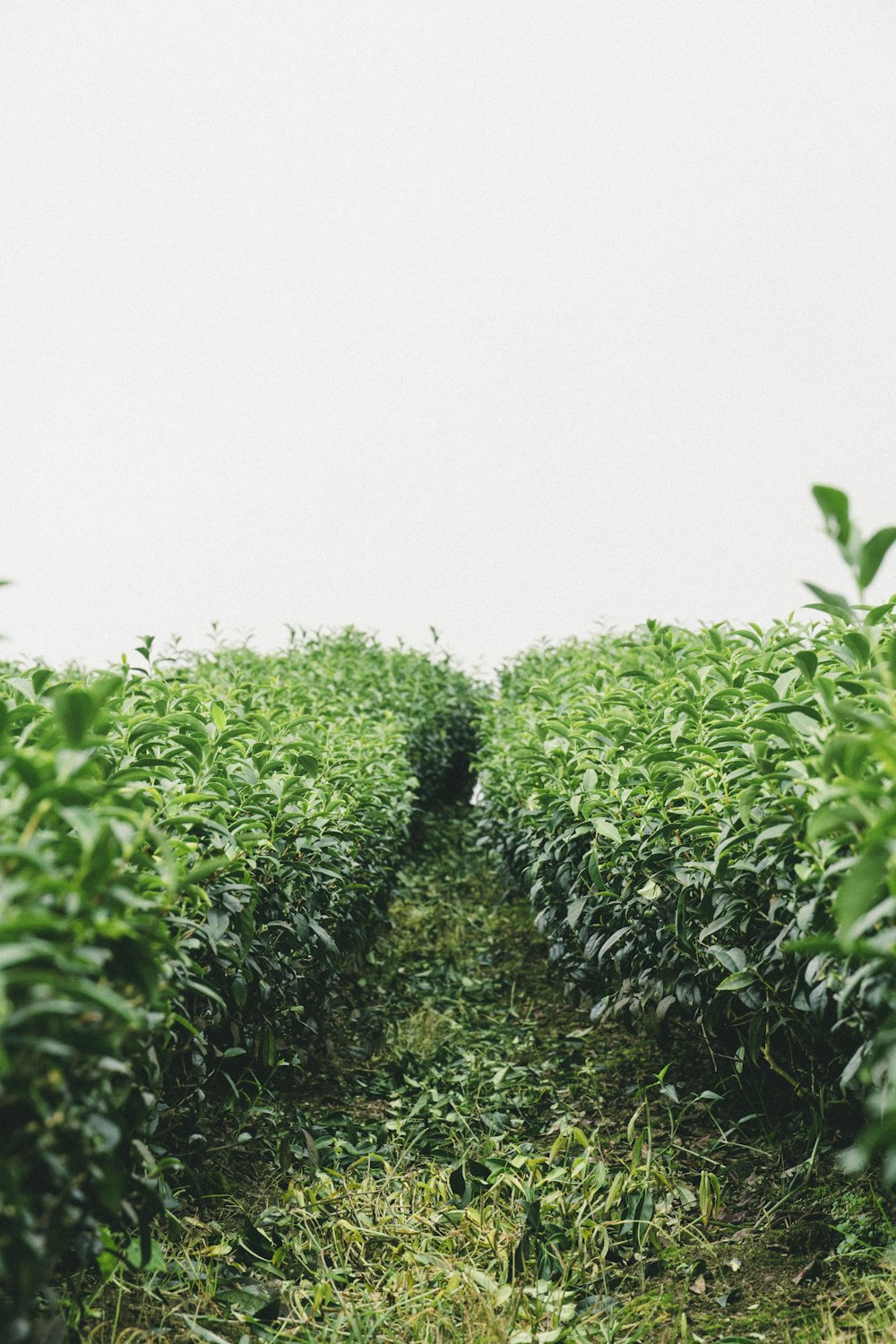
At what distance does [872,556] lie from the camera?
1492 mm

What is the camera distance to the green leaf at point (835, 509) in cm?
144

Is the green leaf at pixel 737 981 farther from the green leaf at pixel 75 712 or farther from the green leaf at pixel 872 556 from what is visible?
the green leaf at pixel 75 712

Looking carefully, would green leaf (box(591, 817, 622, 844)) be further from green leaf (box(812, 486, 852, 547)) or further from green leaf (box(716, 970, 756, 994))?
green leaf (box(812, 486, 852, 547))

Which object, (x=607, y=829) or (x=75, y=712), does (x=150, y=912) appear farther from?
(x=607, y=829)

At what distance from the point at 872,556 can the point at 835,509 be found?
10 cm

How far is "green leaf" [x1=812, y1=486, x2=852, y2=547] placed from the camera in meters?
1.44

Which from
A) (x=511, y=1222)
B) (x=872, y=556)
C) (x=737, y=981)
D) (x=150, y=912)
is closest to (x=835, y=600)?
(x=872, y=556)

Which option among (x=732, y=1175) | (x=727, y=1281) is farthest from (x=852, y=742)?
(x=732, y=1175)

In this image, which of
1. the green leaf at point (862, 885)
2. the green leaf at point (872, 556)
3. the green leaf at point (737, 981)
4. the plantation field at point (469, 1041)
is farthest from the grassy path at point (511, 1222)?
the green leaf at point (872, 556)

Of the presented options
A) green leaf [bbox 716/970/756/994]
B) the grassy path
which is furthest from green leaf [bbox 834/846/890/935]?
the grassy path

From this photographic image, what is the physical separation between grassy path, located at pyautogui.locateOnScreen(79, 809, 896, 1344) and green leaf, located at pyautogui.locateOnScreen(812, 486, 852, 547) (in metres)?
1.61

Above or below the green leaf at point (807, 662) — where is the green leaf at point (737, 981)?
below

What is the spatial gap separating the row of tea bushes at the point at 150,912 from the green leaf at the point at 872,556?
44.4 inches

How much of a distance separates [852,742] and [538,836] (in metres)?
2.32
